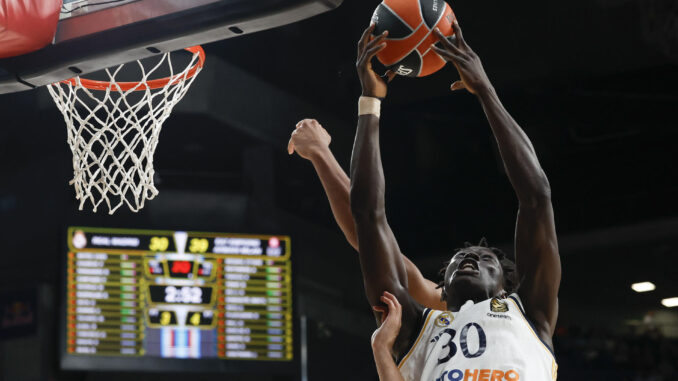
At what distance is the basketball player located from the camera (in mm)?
3031

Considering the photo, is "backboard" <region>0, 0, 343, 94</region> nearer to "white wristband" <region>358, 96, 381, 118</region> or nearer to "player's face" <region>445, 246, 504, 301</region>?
"white wristband" <region>358, 96, 381, 118</region>

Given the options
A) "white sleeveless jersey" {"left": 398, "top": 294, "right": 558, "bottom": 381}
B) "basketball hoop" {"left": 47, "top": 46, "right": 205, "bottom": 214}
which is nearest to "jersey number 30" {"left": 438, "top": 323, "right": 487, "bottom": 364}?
"white sleeveless jersey" {"left": 398, "top": 294, "right": 558, "bottom": 381}

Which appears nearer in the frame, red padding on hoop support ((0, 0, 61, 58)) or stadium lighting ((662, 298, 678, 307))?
red padding on hoop support ((0, 0, 61, 58))

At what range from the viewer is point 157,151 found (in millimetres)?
9719

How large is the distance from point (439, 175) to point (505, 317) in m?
7.51

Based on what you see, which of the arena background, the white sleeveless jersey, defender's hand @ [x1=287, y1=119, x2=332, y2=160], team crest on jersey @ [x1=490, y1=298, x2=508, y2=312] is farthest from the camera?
the arena background

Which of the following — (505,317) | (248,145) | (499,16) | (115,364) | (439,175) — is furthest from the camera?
(439,175)

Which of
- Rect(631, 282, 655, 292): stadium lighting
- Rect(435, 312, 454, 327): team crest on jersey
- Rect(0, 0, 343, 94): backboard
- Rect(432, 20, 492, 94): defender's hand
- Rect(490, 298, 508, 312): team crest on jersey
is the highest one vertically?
Rect(0, 0, 343, 94): backboard

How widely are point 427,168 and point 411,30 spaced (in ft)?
24.3

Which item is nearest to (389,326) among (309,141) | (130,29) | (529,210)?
(529,210)

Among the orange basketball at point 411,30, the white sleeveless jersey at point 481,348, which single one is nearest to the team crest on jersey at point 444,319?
the white sleeveless jersey at point 481,348

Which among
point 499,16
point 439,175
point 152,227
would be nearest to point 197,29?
point 152,227

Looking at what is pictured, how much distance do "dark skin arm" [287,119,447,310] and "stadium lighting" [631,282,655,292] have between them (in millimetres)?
7026

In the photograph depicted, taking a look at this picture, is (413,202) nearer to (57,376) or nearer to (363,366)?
(363,366)
